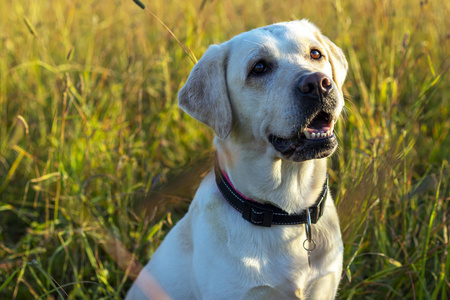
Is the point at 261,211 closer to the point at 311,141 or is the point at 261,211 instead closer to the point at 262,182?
the point at 262,182

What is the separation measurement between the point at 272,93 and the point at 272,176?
1.21 feet

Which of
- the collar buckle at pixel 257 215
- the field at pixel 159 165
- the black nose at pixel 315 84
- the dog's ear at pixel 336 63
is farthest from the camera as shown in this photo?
the field at pixel 159 165

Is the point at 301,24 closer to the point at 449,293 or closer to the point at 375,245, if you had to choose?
the point at 375,245

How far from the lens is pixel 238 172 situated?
6.98 ft

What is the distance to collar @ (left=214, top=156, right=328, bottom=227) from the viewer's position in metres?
2.00

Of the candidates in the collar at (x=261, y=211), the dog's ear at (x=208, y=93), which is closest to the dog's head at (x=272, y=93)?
the dog's ear at (x=208, y=93)

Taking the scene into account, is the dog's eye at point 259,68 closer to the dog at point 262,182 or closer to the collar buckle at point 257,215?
the dog at point 262,182

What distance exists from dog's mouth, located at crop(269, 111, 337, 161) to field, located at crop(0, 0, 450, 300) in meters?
0.50

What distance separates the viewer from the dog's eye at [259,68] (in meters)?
2.12

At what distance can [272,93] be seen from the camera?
2.03 m

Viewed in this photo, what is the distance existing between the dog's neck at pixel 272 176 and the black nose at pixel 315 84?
1.16 feet

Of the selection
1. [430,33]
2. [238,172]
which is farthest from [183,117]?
[430,33]

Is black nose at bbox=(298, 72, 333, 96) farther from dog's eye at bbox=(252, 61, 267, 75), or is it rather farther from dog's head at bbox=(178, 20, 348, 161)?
dog's eye at bbox=(252, 61, 267, 75)

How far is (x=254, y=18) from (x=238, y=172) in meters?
3.17
